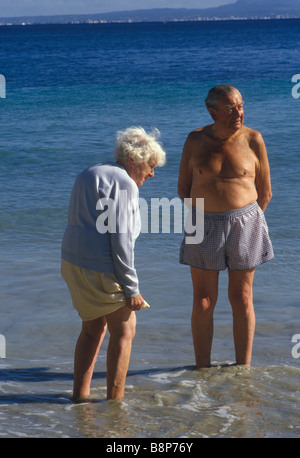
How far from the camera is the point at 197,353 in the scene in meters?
4.00

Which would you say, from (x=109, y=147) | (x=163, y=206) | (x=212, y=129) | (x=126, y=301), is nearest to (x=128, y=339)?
(x=126, y=301)

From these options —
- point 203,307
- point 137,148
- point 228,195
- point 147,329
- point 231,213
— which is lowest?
point 147,329

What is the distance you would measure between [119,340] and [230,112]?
53.9 inches

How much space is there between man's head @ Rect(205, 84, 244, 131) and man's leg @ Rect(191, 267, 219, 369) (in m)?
0.86

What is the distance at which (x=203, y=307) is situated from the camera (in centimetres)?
387

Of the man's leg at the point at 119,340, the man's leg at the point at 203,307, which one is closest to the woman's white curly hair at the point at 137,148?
the man's leg at the point at 119,340

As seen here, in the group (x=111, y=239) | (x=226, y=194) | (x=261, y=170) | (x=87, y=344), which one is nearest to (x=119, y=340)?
(x=87, y=344)

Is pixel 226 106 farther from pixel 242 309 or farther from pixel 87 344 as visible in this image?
pixel 87 344

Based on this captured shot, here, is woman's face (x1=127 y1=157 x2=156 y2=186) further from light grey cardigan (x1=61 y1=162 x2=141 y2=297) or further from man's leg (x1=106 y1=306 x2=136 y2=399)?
man's leg (x1=106 y1=306 x2=136 y2=399)

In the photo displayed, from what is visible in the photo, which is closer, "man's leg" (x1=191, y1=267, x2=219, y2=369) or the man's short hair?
the man's short hair

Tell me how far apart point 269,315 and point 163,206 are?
3548 millimetres

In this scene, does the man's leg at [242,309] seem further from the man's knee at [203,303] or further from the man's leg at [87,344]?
the man's leg at [87,344]

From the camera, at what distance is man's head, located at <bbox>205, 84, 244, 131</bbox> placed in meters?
3.57

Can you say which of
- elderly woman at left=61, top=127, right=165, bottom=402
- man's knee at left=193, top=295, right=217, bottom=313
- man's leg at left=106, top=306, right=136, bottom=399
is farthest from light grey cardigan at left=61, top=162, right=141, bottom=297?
man's knee at left=193, top=295, right=217, bottom=313
